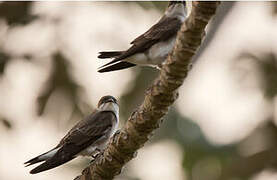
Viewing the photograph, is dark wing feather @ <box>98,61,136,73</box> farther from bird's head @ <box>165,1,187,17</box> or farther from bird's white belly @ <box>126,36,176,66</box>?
bird's head @ <box>165,1,187,17</box>

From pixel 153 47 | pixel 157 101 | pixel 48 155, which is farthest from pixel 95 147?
pixel 157 101

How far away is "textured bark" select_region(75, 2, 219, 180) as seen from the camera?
22.0 feet

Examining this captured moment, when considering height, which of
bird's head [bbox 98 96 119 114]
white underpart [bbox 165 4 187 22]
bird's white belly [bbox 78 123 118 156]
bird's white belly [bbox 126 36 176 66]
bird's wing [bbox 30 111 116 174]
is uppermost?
white underpart [bbox 165 4 187 22]

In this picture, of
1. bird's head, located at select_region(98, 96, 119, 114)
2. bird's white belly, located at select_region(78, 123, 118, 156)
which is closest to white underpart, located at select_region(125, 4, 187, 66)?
bird's white belly, located at select_region(78, 123, 118, 156)

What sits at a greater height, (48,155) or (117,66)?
(117,66)

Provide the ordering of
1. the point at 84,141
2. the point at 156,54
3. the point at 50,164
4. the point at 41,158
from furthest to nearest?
the point at 84,141, the point at 41,158, the point at 50,164, the point at 156,54

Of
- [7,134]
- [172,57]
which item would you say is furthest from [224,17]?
[172,57]

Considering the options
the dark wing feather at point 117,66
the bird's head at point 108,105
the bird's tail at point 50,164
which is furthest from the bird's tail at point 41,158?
the bird's head at point 108,105

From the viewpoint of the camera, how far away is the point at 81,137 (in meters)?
9.64

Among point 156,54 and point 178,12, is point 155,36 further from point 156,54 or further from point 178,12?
point 178,12

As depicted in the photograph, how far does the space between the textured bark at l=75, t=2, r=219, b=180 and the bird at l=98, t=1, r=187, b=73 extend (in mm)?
929

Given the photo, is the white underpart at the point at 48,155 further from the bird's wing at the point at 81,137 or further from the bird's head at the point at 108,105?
the bird's head at the point at 108,105

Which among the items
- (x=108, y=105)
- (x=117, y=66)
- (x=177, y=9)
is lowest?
(x=108, y=105)

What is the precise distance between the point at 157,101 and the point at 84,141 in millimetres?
2448
